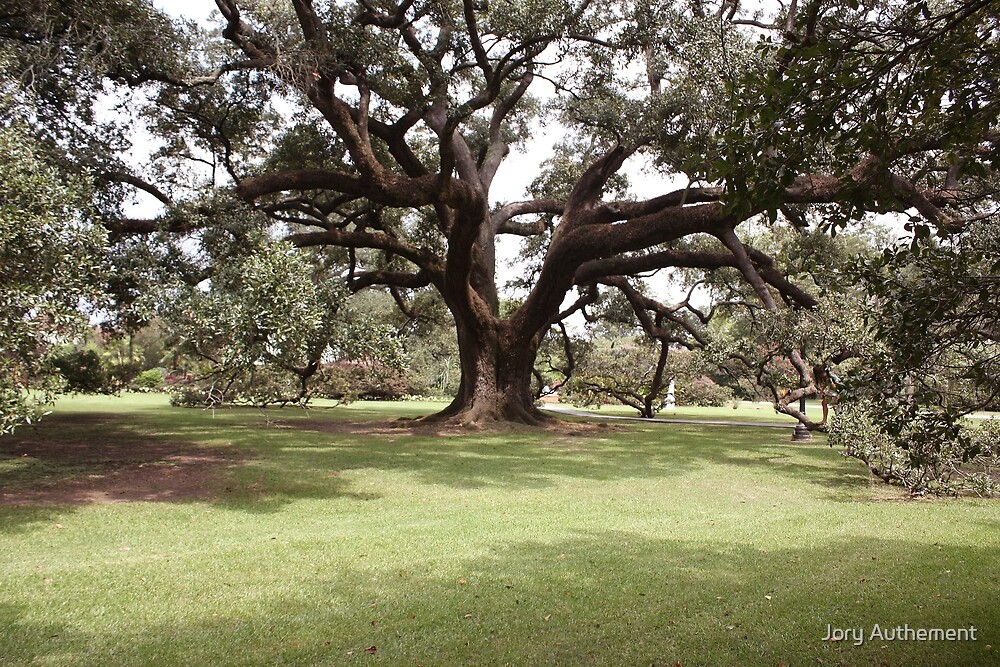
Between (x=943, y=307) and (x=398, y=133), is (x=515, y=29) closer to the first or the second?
(x=398, y=133)

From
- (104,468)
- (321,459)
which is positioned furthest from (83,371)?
(321,459)

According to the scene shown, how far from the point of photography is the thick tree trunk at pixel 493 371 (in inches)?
762

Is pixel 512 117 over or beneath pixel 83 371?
over

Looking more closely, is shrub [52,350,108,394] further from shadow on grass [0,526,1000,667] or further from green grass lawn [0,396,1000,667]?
shadow on grass [0,526,1000,667]

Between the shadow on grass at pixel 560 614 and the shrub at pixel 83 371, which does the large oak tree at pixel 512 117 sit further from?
the shrub at pixel 83 371

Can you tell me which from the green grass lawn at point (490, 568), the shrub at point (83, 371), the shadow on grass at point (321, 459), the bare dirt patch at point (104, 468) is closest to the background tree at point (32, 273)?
the green grass lawn at point (490, 568)

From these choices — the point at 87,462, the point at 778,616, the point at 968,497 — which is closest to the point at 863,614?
the point at 778,616

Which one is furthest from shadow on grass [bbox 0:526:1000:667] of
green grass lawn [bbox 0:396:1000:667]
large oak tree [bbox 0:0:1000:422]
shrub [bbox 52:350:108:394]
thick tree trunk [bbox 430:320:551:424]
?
thick tree trunk [bbox 430:320:551:424]

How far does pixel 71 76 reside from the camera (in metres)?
10.6

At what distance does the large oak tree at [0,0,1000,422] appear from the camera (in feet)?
13.4

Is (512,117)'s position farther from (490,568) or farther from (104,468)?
(490,568)

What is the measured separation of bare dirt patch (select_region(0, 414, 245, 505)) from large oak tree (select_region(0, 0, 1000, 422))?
12.9 feet

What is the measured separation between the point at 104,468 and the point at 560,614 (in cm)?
939

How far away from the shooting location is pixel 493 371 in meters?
19.6
